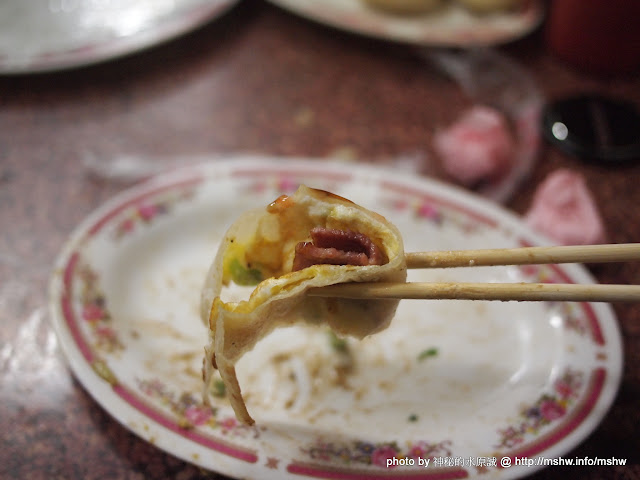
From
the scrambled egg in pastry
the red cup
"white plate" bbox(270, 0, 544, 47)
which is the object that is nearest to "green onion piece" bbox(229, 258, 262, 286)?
the scrambled egg in pastry

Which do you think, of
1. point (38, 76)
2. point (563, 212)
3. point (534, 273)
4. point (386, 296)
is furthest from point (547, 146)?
point (38, 76)

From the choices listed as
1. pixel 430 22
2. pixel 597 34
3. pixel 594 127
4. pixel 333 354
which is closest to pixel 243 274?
pixel 333 354

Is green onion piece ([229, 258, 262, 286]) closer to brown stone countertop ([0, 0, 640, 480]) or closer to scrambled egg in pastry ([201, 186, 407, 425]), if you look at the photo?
scrambled egg in pastry ([201, 186, 407, 425])

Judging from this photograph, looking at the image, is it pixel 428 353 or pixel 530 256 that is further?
pixel 428 353

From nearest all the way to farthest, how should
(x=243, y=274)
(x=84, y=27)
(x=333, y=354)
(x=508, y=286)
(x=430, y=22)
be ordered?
(x=508, y=286) → (x=243, y=274) → (x=333, y=354) → (x=84, y=27) → (x=430, y=22)

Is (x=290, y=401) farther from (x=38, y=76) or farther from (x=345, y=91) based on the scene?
(x=38, y=76)

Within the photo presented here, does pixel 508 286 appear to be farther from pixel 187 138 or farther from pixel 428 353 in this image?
pixel 187 138

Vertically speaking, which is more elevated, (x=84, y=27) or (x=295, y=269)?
(x=295, y=269)

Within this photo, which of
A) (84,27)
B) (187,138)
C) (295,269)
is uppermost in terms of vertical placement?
(295,269)

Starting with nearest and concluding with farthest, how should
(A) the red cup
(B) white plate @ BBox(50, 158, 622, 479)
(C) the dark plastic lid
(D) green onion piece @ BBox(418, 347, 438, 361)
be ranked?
(B) white plate @ BBox(50, 158, 622, 479) → (D) green onion piece @ BBox(418, 347, 438, 361) → (C) the dark plastic lid → (A) the red cup
